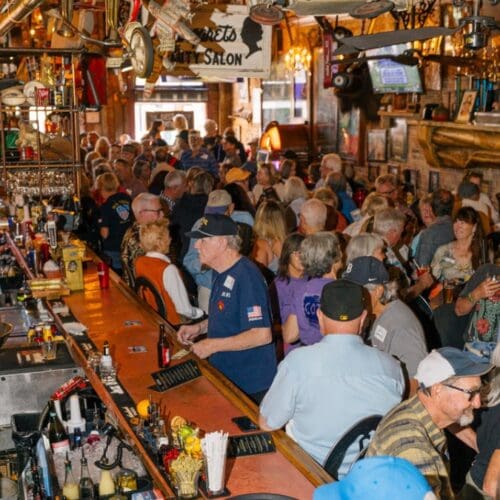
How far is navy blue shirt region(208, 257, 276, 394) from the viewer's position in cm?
409

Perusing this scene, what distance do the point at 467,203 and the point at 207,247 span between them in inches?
201

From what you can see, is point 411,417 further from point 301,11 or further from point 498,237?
point 498,237

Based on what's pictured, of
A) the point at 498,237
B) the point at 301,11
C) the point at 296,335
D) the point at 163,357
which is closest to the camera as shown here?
the point at 301,11

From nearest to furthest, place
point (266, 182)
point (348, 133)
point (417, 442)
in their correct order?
point (417, 442) < point (266, 182) < point (348, 133)

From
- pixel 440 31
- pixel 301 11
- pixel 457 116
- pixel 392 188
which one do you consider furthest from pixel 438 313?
pixel 457 116

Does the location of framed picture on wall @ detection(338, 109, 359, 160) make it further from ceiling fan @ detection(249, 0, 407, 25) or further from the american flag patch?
the american flag patch

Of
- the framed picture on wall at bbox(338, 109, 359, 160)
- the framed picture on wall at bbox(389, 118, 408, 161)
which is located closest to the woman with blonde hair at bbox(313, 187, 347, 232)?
the framed picture on wall at bbox(389, 118, 408, 161)

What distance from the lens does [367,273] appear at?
13.0 ft

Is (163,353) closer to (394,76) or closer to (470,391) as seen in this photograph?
(470,391)

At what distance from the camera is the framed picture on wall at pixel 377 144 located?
42.1ft

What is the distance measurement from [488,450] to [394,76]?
9.08 meters

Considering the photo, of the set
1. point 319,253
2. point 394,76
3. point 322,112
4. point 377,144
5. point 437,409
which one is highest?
point 394,76

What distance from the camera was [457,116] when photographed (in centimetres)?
1024

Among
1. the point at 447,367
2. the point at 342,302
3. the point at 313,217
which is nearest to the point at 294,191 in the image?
the point at 313,217
